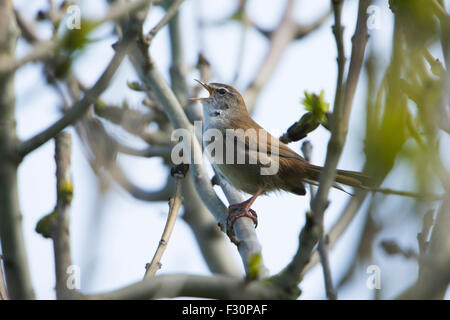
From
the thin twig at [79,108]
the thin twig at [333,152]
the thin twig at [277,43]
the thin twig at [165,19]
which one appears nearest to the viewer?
the thin twig at [333,152]

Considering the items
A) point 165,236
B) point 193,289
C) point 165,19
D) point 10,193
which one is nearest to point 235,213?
point 165,236

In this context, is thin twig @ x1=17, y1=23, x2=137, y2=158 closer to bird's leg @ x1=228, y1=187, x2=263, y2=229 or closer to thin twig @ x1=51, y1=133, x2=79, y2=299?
thin twig @ x1=51, y1=133, x2=79, y2=299

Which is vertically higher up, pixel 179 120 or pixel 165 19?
pixel 165 19

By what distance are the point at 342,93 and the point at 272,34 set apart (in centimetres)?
598

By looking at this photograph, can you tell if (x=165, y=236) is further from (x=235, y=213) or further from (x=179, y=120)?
(x=179, y=120)

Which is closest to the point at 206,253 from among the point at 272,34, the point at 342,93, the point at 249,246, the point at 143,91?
the point at 143,91

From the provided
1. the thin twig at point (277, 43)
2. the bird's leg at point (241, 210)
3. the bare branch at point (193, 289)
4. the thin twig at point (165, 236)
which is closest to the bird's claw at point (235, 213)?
the bird's leg at point (241, 210)

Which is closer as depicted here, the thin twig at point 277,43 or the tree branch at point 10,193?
the tree branch at point 10,193

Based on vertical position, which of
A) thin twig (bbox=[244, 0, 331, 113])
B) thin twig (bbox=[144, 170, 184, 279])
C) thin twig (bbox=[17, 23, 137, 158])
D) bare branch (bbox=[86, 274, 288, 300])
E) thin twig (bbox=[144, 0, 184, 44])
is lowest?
bare branch (bbox=[86, 274, 288, 300])

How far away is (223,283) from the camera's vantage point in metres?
1.92

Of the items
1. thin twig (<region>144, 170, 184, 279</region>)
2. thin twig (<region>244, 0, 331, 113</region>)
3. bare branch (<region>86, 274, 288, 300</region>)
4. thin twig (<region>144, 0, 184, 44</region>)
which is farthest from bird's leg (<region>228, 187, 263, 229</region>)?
thin twig (<region>244, 0, 331, 113</region>)

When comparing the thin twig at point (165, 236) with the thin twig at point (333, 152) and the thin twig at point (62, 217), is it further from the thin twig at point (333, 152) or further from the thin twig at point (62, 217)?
the thin twig at point (333, 152)

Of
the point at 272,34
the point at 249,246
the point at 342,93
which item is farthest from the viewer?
the point at 272,34

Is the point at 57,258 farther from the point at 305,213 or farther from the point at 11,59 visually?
the point at 305,213
